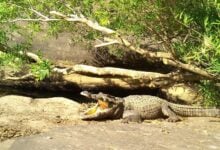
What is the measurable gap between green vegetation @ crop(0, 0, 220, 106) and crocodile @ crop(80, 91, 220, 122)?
36cm

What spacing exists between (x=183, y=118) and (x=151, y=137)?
6.46 ft

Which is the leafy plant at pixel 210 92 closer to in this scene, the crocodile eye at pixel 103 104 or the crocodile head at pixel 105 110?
the crocodile head at pixel 105 110

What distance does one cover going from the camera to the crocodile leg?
25.2 feet

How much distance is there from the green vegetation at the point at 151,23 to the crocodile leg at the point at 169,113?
2.05 feet

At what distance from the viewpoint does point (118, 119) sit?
7.72 meters

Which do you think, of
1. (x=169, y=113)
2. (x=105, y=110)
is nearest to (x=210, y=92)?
(x=169, y=113)

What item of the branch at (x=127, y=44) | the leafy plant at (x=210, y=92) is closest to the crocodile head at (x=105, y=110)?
the branch at (x=127, y=44)

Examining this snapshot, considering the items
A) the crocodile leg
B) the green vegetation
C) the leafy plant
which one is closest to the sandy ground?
the crocodile leg

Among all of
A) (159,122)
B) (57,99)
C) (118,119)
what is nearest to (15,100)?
(57,99)

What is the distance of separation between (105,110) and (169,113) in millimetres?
1076

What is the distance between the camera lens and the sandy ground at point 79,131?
221 inches

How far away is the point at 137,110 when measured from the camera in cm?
784

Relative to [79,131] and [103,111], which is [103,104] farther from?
[79,131]

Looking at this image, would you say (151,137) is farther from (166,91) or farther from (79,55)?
(79,55)
